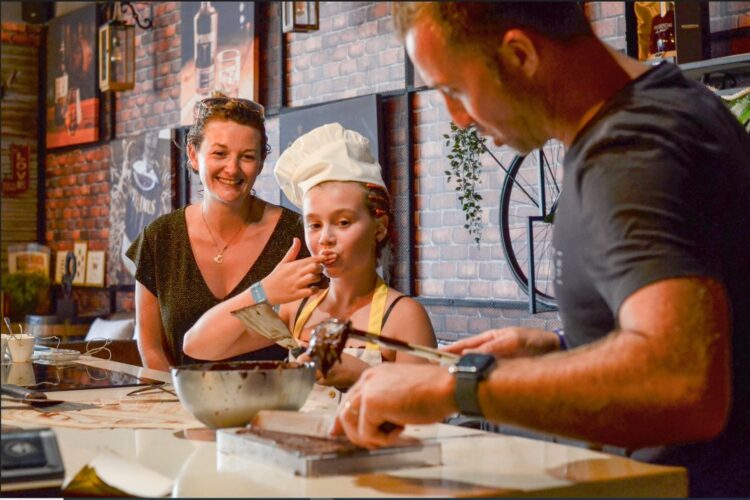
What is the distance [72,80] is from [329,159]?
22.1 ft

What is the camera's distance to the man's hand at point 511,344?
1561 millimetres

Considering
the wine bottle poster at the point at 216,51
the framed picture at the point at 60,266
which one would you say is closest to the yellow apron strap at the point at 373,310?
the wine bottle poster at the point at 216,51

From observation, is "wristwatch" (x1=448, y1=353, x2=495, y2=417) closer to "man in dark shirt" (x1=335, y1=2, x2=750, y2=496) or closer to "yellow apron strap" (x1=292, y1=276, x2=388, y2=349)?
"man in dark shirt" (x1=335, y1=2, x2=750, y2=496)

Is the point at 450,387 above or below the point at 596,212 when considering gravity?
below

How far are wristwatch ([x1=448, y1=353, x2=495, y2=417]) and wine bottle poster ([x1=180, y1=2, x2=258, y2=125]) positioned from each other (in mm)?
5498

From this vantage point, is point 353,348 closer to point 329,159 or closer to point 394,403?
point 329,159

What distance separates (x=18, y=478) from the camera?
1251mm

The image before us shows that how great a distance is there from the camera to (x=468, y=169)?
202 inches

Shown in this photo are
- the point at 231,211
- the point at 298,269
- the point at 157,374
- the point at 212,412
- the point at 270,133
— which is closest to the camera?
the point at 212,412

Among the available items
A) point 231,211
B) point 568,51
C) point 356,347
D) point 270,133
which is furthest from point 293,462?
point 270,133

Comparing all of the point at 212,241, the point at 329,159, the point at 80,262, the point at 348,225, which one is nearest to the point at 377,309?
the point at 348,225

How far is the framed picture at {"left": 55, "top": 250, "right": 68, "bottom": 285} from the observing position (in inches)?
342

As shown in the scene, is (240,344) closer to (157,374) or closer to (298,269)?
(157,374)

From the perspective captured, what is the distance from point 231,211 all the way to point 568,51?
66.6 inches
